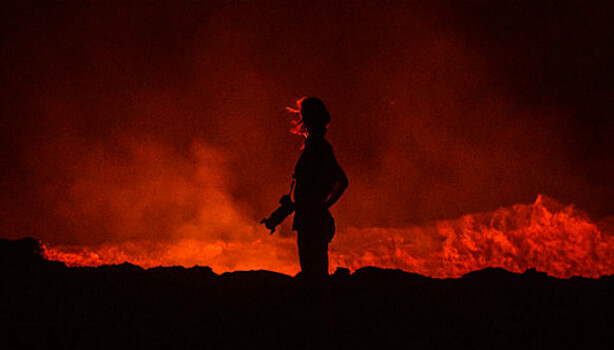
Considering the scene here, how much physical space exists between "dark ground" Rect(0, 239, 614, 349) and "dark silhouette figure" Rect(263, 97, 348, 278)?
23cm

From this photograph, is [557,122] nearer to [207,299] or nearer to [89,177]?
[207,299]

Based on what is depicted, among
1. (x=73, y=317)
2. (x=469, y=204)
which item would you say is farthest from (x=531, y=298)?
(x=469, y=204)

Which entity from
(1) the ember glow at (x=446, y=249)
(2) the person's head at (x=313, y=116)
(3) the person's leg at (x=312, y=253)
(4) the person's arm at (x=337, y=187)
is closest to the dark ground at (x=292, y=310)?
(3) the person's leg at (x=312, y=253)

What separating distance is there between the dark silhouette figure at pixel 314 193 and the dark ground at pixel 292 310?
23cm

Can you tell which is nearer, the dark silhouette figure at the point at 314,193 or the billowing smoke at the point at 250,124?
the dark silhouette figure at the point at 314,193

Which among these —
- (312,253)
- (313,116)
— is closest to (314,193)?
(312,253)

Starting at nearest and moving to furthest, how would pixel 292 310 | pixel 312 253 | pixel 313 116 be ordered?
pixel 312 253 → pixel 313 116 → pixel 292 310

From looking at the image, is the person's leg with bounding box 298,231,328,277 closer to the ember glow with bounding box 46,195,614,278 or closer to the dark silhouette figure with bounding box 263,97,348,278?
the dark silhouette figure with bounding box 263,97,348,278

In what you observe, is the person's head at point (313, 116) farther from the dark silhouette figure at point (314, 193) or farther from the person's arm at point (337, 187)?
the person's arm at point (337, 187)

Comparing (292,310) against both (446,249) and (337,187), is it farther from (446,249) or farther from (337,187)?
(446,249)

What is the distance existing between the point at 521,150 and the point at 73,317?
8439 mm

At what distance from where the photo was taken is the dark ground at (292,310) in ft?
11.5

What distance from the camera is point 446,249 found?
28.5 ft

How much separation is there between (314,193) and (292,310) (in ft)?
3.00
